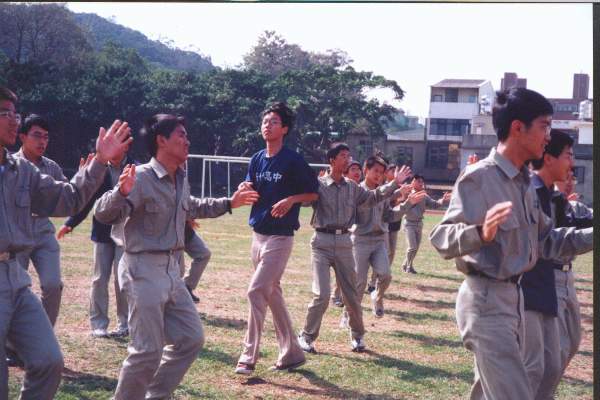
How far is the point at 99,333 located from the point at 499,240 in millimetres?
4365

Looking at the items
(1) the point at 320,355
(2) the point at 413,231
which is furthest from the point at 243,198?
(2) the point at 413,231

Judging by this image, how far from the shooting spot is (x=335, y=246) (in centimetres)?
665

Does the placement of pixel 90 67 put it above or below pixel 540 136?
above

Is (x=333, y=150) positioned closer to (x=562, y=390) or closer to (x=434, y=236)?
(x=562, y=390)

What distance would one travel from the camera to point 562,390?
577 cm

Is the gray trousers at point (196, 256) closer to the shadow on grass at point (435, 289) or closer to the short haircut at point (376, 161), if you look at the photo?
the short haircut at point (376, 161)

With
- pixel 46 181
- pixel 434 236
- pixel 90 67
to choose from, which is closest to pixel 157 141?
pixel 46 181

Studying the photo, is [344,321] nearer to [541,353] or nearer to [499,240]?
[541,353]

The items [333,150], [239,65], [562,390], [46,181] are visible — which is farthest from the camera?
[239,65]

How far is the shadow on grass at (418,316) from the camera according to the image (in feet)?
28.3

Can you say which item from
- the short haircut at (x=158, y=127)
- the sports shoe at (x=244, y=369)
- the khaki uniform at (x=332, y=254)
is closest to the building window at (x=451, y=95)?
the khaki uniform at (x=332, y=254)

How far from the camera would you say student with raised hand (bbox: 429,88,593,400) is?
346 cm

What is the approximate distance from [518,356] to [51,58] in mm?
28755

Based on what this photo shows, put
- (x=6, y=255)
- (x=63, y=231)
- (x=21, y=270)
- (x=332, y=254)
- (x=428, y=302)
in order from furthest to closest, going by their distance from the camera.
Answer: (x=428, y=302) → (x=332, y=254) → (x=63, y=231) → (x=21, y=270) → (x=6, y=255)
